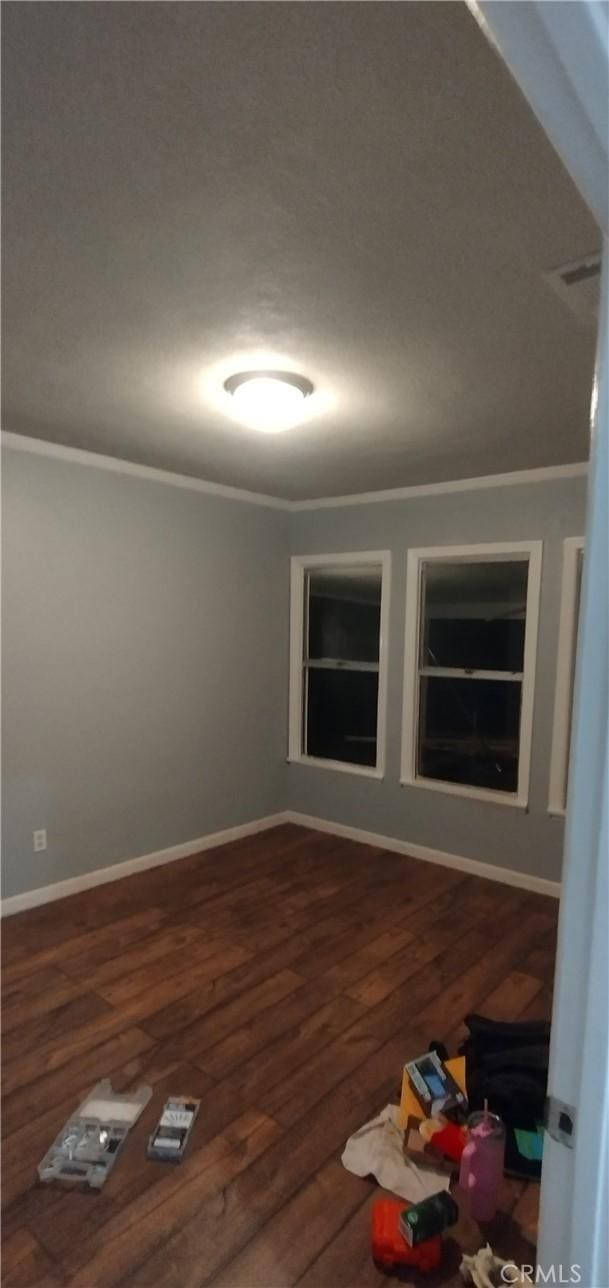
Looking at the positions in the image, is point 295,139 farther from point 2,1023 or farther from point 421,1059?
point 2,1023

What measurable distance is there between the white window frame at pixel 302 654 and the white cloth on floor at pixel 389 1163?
2.42 meters

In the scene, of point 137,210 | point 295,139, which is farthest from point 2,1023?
point 295,139

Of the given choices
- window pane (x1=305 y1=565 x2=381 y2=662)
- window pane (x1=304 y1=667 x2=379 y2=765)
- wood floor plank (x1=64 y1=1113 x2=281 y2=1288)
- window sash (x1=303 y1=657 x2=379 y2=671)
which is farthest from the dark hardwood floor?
window pane (x1=305 y1=565 x2=381 y2=662)

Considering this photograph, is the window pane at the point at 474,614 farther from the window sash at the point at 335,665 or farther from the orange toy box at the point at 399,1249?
the orange toy box at the point at 399,1249

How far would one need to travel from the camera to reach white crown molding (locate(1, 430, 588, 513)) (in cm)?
313

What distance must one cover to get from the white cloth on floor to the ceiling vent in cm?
239

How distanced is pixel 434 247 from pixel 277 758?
3.75 meters

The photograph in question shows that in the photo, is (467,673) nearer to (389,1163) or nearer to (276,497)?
(276,497)

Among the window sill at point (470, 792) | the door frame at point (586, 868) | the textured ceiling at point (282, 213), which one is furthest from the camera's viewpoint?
the window sill at point (470, 792)

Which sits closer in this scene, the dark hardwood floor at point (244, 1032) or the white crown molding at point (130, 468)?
the dark hardwood floor at point (244, 1032)

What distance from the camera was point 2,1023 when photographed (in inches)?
90.3

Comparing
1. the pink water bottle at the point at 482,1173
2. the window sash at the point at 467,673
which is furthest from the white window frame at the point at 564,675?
the pink water bottle at the point at 482,1173

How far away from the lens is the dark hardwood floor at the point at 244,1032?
4.96ft

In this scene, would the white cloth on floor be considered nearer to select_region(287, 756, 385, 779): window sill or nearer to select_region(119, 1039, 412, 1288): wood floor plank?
select_region(119, 1039, 412, 1288): wood floor plank
